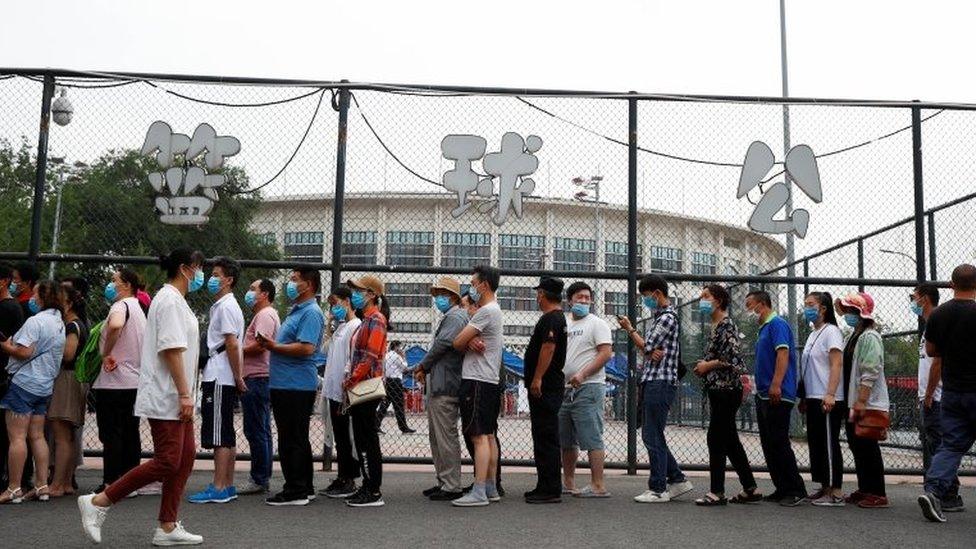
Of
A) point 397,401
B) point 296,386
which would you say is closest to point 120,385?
point 296,386

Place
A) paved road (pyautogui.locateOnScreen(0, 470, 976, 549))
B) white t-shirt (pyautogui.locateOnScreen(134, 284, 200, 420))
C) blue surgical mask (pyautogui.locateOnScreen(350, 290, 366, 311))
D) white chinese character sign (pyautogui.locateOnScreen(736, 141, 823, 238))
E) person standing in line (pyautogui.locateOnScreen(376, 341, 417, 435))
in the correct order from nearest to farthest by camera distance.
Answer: white t-shirt (pyautogui.locateOnScreen(134, 284, 200, 420)) → paved road (pyautogui.locateOnScreen(0, 470, 976, 549)) → blue surgical mask (pyautogui.locateOnScreen(350, 290, 366, 311)) → white chinese character sign (pyautogui.locateOnScreen(736, 141, 823, 238)) → person standing in line (pyautogui.locateOnScreen(376, 341, 417, 435))

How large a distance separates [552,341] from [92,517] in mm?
3478

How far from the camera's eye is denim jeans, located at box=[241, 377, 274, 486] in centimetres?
740

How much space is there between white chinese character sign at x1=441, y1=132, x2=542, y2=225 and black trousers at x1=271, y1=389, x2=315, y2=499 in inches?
103

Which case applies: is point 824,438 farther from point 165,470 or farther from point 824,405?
point 165,470

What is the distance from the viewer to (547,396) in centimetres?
737

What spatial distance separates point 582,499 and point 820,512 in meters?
1.79

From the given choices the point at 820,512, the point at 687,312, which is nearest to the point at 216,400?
the point at 820,512

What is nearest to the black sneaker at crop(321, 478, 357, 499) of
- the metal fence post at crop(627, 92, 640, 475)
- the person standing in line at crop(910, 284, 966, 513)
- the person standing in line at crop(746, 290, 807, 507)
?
the metal fence post at crop(627, 92, 640, 475)

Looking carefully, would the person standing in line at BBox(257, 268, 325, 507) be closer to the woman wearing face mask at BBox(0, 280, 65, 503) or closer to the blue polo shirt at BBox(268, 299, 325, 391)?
the blue polo shirt at BBox(268, 299, 325, 391)

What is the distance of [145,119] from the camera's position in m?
9.02

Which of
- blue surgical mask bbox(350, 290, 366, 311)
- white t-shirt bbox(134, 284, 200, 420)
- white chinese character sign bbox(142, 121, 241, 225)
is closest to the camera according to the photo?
white t-shirt bbox(134, 284, 200, 420)

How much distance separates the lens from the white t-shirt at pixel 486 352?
726 cm

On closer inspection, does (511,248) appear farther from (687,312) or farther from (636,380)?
(687,312)
